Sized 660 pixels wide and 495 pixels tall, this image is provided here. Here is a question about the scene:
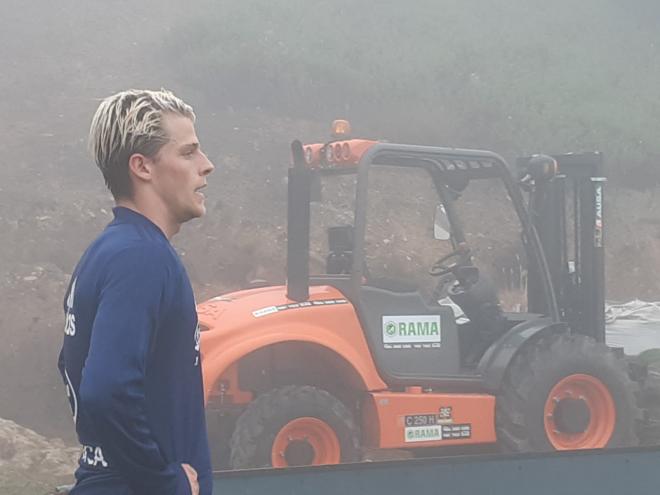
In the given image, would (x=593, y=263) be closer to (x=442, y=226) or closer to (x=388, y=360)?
(x=442, y=226)

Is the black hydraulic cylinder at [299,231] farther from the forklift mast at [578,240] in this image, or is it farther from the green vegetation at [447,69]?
the green vegetation at [447,69]

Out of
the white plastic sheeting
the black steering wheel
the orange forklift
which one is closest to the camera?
the orange forklift

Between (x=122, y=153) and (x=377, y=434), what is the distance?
4.12 meters

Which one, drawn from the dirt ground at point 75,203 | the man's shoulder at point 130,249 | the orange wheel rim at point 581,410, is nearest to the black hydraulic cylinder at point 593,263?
the orange wheel rim at point 581,410

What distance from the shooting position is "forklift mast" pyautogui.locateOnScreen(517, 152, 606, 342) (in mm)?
6738

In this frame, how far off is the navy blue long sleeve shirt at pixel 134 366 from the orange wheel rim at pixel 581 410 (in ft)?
14.5

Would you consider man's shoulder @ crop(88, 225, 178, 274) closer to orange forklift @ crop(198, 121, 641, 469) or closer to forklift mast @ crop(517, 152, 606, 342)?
orange forklift @ crop(198, 121, 641, 469)

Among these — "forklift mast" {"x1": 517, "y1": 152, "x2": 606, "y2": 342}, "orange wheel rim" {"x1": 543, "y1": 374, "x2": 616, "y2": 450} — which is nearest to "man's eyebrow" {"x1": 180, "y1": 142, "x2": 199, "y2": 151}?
"orange wheel rim" {"x1": 543, "y1": 374, "x2": 616, "y2": 450}

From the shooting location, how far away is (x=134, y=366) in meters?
1.72

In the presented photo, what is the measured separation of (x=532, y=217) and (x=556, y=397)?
1359 mm

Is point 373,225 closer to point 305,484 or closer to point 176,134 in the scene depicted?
point 305,484

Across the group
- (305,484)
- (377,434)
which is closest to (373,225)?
(377,434)

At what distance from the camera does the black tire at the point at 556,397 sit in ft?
19.3

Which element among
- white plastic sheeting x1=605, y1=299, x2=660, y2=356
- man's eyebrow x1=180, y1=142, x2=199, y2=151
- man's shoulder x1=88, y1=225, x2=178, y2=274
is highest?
man's eyebrow x1=180, y1=142, x2=199, y2=151
